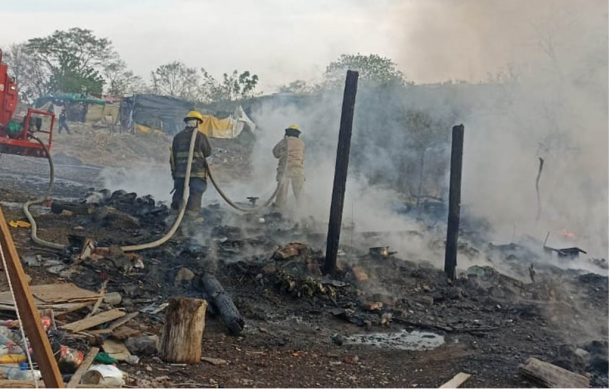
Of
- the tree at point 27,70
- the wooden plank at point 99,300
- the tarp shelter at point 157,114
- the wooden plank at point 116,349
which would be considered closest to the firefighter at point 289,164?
the wooden plank at point 99,300

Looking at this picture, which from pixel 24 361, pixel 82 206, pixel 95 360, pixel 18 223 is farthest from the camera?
pixel 82 206

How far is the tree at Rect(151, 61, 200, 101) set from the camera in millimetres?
31188

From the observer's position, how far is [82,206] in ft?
30.9

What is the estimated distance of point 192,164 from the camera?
370 inches

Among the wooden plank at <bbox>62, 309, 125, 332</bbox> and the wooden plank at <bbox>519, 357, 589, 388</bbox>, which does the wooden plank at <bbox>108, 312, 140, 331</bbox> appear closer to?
the wooden plank at <bbox>62, 309, 125, 332</bbox>

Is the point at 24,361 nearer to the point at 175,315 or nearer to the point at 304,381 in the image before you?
the point at 175,315

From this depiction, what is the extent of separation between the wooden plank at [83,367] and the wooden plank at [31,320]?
0.87 meters

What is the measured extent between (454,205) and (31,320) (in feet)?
19.8

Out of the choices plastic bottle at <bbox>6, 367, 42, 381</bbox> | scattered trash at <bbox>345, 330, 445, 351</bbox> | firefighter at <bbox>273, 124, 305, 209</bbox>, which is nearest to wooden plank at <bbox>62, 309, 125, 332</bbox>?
plastic bottle at <bbox>6, 367, 42, 381</bbox>

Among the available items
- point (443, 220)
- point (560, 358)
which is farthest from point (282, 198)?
point (560, 358)

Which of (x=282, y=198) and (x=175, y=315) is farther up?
(x=282, y=198)

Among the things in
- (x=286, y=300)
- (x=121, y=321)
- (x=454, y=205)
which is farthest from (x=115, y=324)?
(x=454, y=205)

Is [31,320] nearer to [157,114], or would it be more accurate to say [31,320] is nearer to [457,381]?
[457,381]

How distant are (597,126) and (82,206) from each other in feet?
38.1
